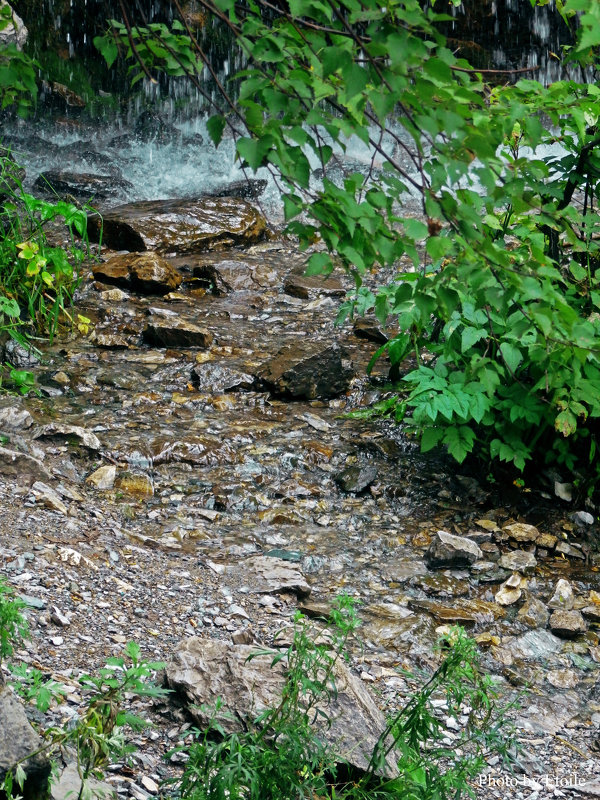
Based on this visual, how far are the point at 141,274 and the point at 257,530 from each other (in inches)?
135

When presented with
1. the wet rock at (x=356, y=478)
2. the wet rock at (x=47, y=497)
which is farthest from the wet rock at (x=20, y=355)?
the wet rock at (x=356, y=478)

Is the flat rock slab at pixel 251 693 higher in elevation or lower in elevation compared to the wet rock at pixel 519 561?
higher

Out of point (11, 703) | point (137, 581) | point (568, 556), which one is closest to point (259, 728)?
point (11, 703)

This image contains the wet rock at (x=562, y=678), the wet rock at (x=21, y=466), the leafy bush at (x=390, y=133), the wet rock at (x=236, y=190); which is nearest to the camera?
the leafy bush at (x=390, y=133)

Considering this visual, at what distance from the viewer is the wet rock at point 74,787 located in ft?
5.77

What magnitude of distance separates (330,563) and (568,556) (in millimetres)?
1202

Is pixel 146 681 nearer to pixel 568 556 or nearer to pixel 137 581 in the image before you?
pixel 137 581

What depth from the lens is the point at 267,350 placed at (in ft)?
19.9

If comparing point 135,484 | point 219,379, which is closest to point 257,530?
point 135,484

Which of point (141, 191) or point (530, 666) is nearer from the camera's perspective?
point (530, 666)

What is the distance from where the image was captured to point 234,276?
733 cm

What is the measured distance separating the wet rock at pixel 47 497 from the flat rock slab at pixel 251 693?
53.6 inches

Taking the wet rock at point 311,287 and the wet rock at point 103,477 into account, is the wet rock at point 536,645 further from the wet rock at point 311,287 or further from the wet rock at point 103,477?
the wet rock at point 311,287

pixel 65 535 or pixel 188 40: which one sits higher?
pixel 188 40
